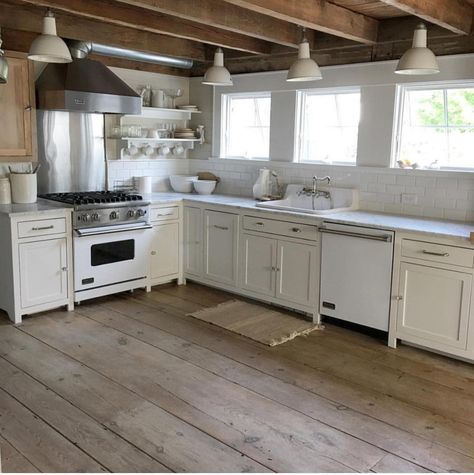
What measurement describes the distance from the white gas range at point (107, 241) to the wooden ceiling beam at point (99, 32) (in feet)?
4.69

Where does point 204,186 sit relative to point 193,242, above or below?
above

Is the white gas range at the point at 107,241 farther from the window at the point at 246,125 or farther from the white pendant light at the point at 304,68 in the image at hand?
the white pendant light at the point at 304,68

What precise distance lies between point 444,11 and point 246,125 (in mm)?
2604

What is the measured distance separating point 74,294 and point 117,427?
2.08 meters

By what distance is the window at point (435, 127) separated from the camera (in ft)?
14.0

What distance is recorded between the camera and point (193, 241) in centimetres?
545

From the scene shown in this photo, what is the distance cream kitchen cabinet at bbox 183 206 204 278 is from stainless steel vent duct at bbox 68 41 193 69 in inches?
60.3

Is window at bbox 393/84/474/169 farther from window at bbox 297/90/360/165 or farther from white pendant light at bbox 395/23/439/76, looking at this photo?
white pendant light at bbox 395/23/439/76

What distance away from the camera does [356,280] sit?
4.14 metres

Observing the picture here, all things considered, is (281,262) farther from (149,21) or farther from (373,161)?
(149,21)

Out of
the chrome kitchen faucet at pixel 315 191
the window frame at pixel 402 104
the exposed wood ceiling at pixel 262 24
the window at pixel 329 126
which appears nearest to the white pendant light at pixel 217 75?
the exposed wood ceiling at pixel 262 24

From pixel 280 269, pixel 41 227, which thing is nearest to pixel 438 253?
pixel 280 269

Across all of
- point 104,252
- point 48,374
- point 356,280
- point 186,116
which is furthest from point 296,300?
point 186,116

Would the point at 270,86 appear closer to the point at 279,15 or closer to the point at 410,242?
the point at 279,15
